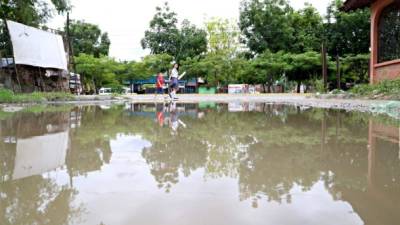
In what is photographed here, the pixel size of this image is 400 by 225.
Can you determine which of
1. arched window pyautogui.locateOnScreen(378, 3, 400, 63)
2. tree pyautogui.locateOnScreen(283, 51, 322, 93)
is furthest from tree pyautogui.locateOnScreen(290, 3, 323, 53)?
arched window pyautogui.locateOnScreen(378, 3, 400, 63)

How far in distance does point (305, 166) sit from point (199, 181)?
45.7 inches

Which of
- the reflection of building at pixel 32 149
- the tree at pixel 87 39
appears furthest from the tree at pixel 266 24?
the reflection of building at pixel 32 149

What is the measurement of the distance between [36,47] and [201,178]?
1953 centimetres

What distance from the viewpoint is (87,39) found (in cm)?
4238

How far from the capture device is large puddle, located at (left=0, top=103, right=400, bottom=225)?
2.55m

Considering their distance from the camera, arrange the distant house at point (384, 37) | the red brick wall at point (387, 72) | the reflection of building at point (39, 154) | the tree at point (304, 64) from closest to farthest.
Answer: the reflection of building at point (39, 154) → the red brick wall at point (387, 72) → the distant house at point (384, 37) → the tree at point (304, 64)

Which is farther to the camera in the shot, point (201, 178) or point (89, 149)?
point (89, 149)

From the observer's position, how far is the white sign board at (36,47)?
19.2 m

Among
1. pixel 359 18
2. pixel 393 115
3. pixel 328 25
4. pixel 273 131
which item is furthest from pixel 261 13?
pixel 273 131

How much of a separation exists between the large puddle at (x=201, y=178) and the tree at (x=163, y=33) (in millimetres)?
34037

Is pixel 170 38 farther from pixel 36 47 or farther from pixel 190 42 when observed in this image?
pixel 36 47

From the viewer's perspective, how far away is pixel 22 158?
14.3ft

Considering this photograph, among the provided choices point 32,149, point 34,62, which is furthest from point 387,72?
point 34,62

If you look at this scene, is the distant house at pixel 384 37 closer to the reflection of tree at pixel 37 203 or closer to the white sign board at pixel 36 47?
the reflection of tree at pixel 37 203
